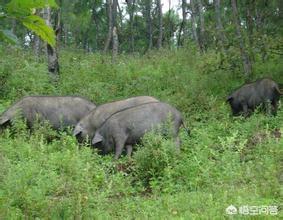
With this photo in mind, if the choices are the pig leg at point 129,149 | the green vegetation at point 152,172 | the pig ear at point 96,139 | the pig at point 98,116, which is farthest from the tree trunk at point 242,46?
the pig ear at point 96,139

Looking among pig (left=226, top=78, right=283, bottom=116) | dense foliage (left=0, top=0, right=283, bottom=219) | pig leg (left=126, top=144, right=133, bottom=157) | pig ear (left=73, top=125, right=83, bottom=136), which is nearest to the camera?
dense foliage (left=0, top=0, right=283, bottom=219)

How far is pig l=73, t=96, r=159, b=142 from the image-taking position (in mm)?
10402

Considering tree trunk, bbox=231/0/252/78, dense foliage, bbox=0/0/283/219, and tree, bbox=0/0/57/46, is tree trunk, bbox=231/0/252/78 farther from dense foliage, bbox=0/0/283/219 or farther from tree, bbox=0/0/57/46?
tree, bbox=0/0/57/46

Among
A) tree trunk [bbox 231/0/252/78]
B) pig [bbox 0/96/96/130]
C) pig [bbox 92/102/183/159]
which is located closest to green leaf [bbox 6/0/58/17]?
pig [bbox 92/102/183/159]

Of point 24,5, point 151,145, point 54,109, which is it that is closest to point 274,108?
point 54,109

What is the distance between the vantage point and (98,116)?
1071 cm

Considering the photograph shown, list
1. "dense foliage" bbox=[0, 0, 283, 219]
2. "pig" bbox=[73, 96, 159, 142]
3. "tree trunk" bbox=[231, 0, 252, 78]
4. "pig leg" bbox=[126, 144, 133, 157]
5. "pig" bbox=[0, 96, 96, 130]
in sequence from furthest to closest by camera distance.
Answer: "tree trunk" bbox=[231, 0, 252, 78]
"pig" bbox=[0, 96, 96, 130]
"pig" bbox=[73, 96, 159, 142]
"pig leg" bbox=[126, 144, 133, 157]
"dense foliage" bbox=[0, 0, 283, 219]

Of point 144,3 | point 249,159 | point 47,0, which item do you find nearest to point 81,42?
point 144,3

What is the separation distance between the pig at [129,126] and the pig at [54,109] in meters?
1.53

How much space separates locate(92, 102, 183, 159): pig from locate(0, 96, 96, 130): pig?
1528 mm

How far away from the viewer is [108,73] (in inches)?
639

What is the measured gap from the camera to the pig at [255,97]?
12.6 metres

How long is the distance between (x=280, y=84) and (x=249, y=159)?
22.6 feet

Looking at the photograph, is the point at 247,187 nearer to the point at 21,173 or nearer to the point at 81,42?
the point at 21,173
